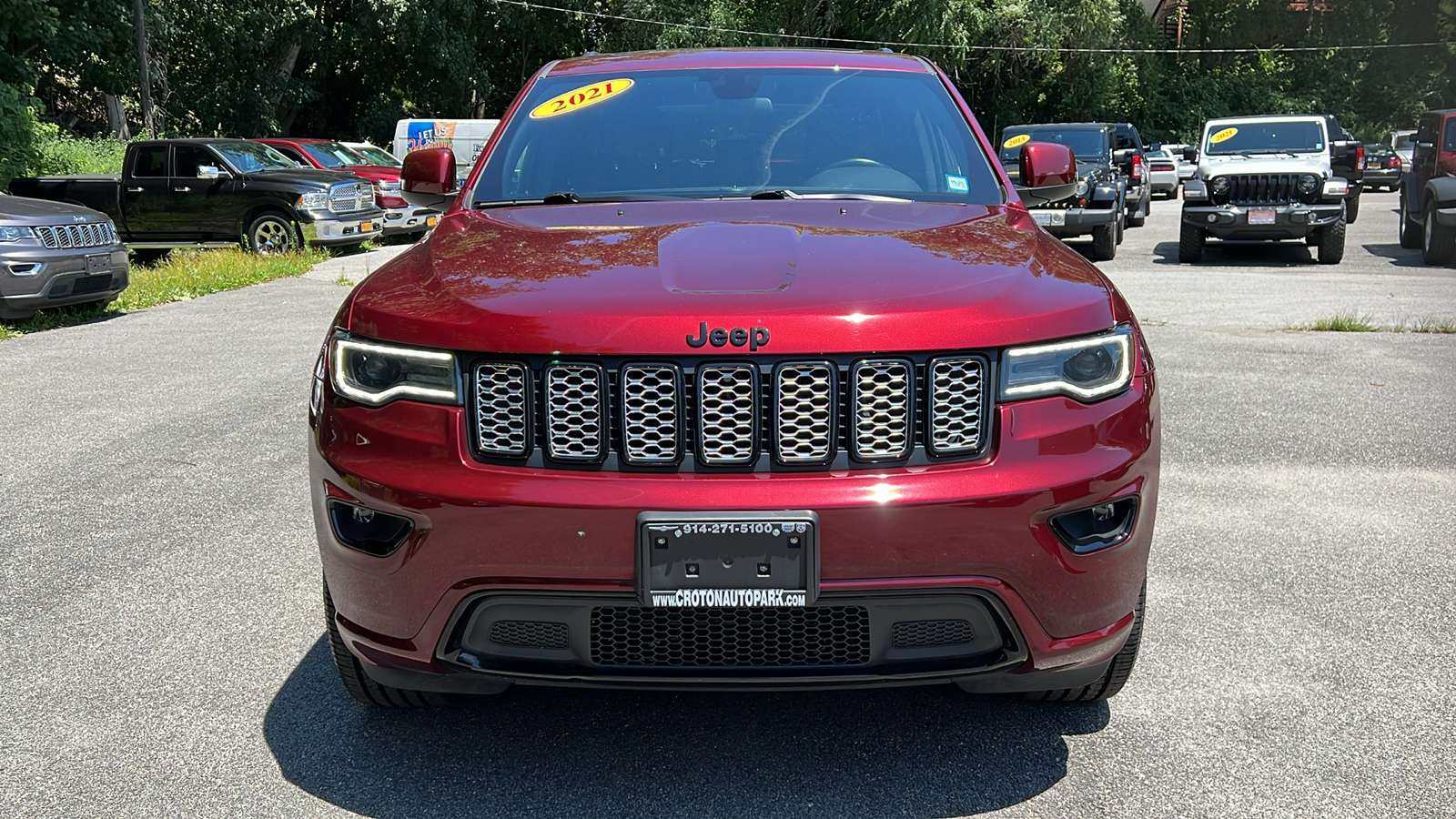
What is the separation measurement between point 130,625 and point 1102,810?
2.92m

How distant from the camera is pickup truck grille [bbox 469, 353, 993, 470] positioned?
8.64 feet

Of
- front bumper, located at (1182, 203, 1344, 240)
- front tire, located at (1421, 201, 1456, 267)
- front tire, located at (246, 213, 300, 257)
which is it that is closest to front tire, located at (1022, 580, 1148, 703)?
front bumper, located at (1182, 203, 1344, 240)

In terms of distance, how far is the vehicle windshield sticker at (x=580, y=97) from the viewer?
14.0ft

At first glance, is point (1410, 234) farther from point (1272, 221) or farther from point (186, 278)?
point (186, 278)

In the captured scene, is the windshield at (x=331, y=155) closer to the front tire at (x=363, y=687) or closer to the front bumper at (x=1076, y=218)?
the front bumper at (x=1076, y=218)

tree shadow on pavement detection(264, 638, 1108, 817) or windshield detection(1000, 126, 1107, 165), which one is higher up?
windshield detection(1000, 126, 1107, 165)

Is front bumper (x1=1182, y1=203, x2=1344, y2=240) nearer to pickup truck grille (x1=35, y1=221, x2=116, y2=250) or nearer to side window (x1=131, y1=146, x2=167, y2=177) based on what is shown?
pickup truck grille (x1=35, y1=221, x2=116, y2=250)

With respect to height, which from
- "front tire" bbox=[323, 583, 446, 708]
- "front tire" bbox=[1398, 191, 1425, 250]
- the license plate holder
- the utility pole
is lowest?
"front tire" bbox=[1398, 191, 1425, 250]

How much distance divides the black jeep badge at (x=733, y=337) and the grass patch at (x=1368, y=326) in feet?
28.8

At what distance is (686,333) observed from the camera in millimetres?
2615

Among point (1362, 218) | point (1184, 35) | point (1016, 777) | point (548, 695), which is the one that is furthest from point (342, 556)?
point (1184, 35)

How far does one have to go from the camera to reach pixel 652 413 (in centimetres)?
265

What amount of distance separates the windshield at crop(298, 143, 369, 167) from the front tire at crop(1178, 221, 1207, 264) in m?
12.8

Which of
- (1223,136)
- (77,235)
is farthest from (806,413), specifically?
(1223,136)
